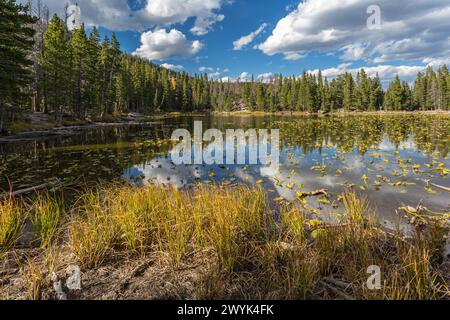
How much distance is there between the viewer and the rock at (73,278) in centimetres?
312

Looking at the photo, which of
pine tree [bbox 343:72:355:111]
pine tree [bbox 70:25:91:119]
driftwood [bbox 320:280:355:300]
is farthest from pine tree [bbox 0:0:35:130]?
pine tree [bbox 343:72:355:111]

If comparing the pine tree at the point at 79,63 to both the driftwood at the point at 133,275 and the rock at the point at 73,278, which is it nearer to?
the rock at the point at 73,278

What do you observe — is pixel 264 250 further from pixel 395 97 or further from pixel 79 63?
pixel 395 97

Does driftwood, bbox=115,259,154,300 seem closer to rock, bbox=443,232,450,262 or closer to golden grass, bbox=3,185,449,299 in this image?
golden grass, bbox=3,185,449,299

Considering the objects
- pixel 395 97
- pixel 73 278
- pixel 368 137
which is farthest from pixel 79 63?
pixel 395 97

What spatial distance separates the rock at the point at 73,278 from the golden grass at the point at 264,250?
20 centimetres

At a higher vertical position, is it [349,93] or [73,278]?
[349,93]

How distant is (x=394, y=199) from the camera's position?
708 cm

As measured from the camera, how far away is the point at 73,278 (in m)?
3.22

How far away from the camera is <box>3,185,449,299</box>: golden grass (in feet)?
9.68

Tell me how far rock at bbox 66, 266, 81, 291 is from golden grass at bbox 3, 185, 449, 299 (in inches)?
7.9

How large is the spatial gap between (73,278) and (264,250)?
264cm

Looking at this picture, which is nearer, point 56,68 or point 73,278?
point 73,278

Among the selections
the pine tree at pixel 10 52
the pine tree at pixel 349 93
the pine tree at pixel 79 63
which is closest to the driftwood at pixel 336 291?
the pine tree at pixel 10 52
